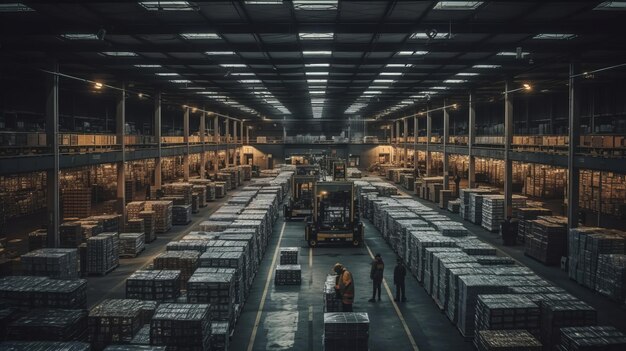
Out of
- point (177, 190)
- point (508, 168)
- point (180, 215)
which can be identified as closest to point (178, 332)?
point (180, 215)

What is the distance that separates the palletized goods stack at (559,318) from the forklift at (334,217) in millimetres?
13141

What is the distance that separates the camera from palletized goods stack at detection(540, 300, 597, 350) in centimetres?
1091

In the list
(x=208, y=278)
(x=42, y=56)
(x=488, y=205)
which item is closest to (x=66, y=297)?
(x=208, y=278)

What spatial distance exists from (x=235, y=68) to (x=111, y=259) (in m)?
10.5

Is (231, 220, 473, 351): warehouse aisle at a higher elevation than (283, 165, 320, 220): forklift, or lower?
lower

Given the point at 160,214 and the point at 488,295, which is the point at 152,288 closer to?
the point at 488,295

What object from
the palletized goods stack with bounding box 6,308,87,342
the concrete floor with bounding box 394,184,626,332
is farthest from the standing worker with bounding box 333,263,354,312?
the concrete floor with bounding box 394,184,626,332

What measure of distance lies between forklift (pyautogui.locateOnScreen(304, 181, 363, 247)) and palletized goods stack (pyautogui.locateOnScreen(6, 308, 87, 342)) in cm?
1389

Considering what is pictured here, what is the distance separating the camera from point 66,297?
12727 mm

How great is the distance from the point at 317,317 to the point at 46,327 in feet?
21.4

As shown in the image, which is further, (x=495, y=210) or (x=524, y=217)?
(x=495, y=210)

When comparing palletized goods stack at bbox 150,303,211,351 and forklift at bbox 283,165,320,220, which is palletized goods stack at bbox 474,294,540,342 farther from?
forklift at bbox 283,165,320,220

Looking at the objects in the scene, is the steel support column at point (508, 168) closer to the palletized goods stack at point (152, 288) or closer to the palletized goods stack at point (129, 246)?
the palletized goods stack at point (129, 246)

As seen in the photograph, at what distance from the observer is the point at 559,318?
1094cm
